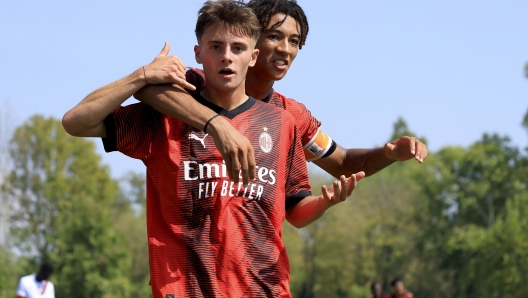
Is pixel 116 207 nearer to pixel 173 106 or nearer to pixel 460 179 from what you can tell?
pixel 460 179

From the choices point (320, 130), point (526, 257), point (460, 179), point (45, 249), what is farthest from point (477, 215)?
point (320, 130)

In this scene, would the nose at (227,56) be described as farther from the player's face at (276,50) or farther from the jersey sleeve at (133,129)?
the player's face at (276,50)

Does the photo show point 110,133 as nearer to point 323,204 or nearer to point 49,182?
point 323,204

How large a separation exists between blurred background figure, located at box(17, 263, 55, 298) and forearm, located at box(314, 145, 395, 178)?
1135 centimetres

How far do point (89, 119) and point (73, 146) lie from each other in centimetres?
6226

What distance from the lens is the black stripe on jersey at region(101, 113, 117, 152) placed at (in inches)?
205

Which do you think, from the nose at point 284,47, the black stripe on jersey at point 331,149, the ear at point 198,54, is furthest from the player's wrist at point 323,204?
the black stripe on jersey at point 331,149

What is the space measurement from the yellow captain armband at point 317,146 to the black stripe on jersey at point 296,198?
1.04 metres

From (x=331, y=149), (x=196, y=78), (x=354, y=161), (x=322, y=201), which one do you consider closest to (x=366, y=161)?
(x=354, y=161)

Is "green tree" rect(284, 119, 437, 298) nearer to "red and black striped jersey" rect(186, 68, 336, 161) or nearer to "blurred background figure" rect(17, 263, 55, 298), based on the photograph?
"blurred background figure" rect(17, 263, 55, 298)

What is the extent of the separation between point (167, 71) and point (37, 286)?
13.5 meters

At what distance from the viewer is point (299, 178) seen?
5977mm

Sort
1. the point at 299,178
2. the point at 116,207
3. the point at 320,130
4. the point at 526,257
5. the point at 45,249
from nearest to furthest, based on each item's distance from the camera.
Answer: the point at 299,178, the point at 320,130, the point at 526,257, the point at 45,249, the point at 116,207

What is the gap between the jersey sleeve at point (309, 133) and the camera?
21.8 feet
